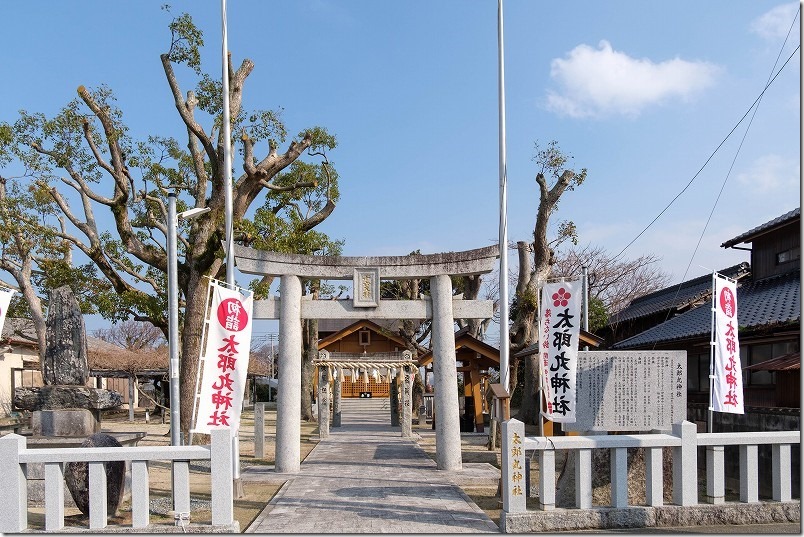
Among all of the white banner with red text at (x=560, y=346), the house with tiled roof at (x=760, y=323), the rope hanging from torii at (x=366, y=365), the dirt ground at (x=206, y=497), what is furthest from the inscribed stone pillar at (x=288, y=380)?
the house with tiled roof at (x=760, y=323)

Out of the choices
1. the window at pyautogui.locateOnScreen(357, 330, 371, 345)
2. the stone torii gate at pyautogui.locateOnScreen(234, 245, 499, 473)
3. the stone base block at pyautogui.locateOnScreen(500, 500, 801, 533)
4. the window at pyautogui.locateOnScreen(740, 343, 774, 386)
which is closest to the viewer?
the stone base block at pyautogui.locateOnScreen(500, 500, 801, 533)

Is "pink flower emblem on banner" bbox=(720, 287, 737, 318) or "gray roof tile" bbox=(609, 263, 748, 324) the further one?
"gray roof tile" bbox=(609, 263, 748, 324)

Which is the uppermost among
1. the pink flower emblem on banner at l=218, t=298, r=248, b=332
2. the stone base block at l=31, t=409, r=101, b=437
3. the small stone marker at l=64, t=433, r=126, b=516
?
the pink flower emblem on banner at l=218, t=298, r=248, b=332

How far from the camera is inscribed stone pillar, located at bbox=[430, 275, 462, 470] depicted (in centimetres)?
1445

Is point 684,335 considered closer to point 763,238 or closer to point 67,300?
point 763,238

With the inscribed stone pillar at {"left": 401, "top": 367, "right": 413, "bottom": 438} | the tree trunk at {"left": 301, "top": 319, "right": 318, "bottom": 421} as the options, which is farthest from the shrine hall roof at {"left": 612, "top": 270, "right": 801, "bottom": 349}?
the tree trunk at {"left": 301, "top": 319, "right": 318, "bottom": 421}

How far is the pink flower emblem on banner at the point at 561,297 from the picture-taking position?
1052 cm

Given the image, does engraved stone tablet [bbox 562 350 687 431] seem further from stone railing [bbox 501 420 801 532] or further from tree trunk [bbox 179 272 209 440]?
tree trunk [bbox 179 272 209 440]

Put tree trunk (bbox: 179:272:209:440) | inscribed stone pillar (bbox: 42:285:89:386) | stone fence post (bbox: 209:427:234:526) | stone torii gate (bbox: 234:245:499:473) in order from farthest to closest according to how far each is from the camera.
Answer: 1. tree trunk (bbox: 179:272:209:440)
2. stone torii gate (bbox: 234:245:499:473)
3. inscribed stone pillar (bbox: 42:285:89:386)
4. stone fence post (bbox: 209:427:234:526)

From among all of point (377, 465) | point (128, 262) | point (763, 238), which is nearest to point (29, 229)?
point (128, 262)

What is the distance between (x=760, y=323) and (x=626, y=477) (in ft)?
22.0

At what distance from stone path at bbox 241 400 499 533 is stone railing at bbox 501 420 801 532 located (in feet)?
2.50

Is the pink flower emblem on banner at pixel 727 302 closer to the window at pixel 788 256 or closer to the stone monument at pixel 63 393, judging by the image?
the window at pixel 788 256

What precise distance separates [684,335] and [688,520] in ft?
28.7
